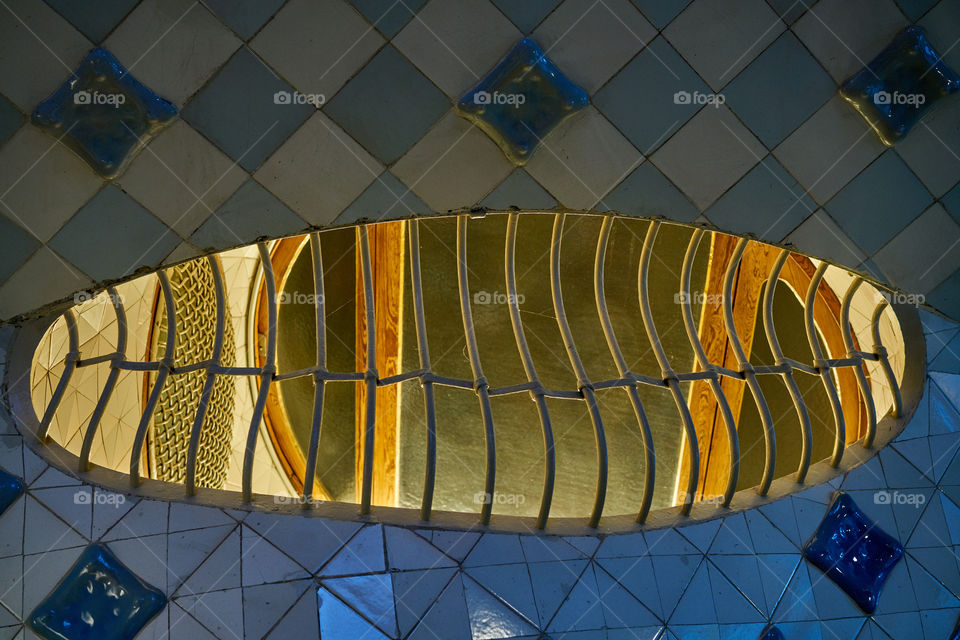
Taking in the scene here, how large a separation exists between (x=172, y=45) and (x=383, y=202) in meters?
0.69

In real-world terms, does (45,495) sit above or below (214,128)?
below

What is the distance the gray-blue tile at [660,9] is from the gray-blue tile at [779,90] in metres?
0.26

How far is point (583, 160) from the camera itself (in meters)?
2.08

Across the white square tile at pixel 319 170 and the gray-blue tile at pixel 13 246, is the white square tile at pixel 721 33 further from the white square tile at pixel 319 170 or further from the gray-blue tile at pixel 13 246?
the gray-blue tile at pixel 13 246

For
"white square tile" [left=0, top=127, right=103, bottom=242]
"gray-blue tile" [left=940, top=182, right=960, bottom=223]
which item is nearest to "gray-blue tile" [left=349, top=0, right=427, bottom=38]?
"white square tile" [left=0, top=127, right=103, bottom=242]

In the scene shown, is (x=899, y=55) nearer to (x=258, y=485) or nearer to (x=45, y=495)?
(x=45, y=495)

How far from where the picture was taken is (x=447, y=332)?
4.05 m

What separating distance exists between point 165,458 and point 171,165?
6.14 ft

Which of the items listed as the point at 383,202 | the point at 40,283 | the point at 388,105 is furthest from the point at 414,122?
the point at 40,283

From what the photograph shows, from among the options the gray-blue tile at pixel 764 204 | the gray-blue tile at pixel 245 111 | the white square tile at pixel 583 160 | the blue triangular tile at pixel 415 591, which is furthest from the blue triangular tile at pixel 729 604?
the gray-blue tile at pixel 245 111

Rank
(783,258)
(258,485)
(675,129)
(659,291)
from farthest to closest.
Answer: (258,485)
(659,291)
(783,258)
(675,129)

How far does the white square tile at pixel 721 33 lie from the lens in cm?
204

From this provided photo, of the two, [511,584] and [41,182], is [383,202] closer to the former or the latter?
[41,182]

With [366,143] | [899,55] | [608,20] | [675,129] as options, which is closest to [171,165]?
[366,143]
